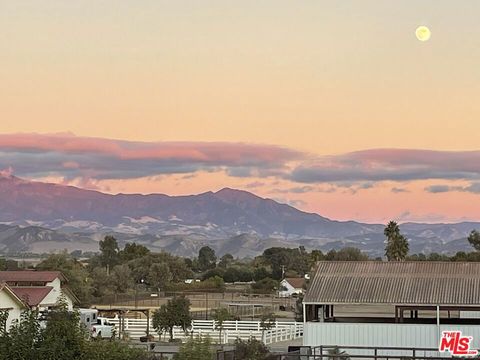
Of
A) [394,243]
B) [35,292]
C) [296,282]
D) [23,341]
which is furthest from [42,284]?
[296,282]

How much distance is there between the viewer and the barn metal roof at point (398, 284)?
3575 centimetres

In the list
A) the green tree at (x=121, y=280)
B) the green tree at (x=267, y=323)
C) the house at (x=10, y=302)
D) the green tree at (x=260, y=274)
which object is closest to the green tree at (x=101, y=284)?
the green tree at (x=121, y=280)

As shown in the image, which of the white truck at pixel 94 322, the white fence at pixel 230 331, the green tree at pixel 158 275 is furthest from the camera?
the green tree at pixel 158 275

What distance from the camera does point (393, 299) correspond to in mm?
35938

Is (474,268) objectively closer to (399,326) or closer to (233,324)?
(399,326)

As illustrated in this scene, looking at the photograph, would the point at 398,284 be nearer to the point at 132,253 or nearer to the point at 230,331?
the point at 230,331

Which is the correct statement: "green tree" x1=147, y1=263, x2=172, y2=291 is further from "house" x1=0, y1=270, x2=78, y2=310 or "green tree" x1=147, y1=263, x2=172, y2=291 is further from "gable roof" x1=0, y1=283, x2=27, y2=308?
"gable roof" x1=0, y1=283, x2=27, y2=308

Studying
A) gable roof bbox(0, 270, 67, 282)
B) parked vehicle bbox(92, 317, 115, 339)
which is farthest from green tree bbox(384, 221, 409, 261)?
parked vehicle bbox(92, 317, 115, 339)

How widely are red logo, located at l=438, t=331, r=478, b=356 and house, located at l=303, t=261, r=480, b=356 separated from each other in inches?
57.5

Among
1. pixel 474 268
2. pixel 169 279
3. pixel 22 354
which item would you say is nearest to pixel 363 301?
pixel 474 268

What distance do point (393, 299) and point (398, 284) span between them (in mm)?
908

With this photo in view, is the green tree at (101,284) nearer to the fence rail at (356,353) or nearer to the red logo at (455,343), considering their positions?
the fence rail at (356,353)

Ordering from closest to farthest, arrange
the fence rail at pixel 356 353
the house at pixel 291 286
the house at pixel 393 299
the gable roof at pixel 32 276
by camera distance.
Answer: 1. the fence rail at pixel 356 353
2. the house at pixel 393 299
3. the gable roof at pixel 32 276
4. the house at pixel 291 286

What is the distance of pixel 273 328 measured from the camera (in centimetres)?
5994
